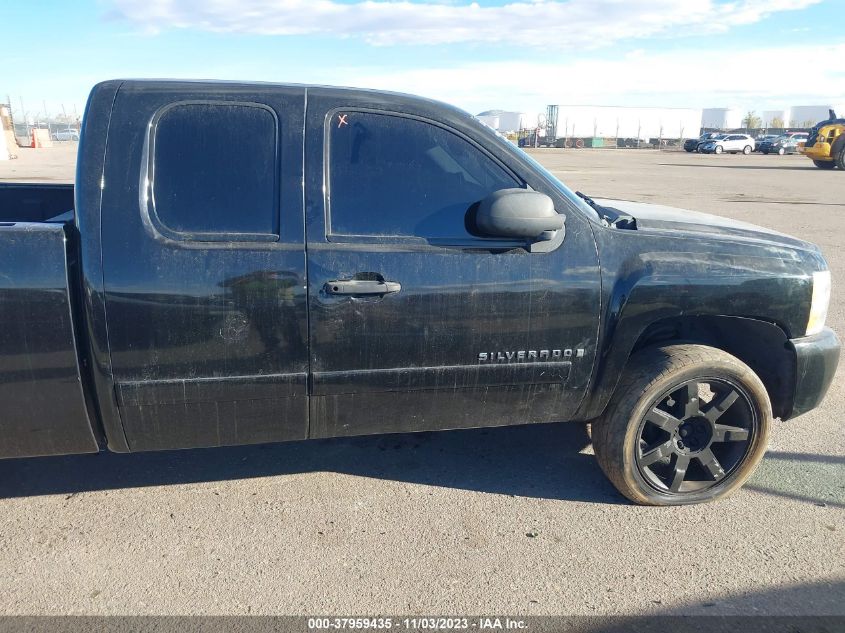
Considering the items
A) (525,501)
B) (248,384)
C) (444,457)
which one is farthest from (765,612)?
(248,384)

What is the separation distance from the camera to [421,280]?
2750mm

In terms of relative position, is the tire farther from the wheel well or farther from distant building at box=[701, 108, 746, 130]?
distant building at box=[701, 108, 746, 130]

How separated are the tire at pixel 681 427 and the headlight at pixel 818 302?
0.41 metres

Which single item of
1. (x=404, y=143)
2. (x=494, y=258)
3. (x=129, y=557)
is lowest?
(x=129, y=557)

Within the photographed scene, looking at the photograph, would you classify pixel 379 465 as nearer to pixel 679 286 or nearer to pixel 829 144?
pixel 679 286

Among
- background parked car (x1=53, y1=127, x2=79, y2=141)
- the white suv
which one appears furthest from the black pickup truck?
background parked car (x1=53, y1=127, x2=79, y2=141)

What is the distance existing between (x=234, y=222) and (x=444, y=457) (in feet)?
5.96

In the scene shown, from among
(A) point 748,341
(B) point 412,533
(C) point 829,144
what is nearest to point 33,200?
(B) point 412,533

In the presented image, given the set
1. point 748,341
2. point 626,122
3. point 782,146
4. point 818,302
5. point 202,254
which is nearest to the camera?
point 202,254

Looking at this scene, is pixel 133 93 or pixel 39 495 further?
pixel 39 495

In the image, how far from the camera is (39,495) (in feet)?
10.8

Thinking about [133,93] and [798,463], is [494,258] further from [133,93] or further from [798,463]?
[798,463]

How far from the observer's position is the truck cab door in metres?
2.72

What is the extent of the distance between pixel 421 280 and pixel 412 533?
118 centimetres
